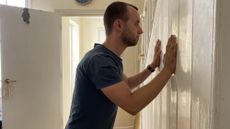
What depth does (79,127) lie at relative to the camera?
147 cm

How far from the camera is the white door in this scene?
3.86 meters

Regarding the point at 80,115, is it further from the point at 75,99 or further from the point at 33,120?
the point at 33,120

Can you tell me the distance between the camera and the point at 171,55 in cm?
117

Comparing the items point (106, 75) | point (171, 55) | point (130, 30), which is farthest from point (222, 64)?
point (130, 30)

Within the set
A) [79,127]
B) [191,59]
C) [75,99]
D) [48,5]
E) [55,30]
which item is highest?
[48,5]

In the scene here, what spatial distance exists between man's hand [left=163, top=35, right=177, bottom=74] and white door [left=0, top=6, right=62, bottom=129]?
3.15 meters

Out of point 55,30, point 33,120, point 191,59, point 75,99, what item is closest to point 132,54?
point 55,30

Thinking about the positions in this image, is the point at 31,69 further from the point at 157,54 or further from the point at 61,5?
the point at 157,54

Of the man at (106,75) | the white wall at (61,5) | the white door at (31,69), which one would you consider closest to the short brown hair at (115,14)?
the man at (106,75)

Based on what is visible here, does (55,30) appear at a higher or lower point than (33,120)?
higher

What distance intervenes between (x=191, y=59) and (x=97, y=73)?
0.49m

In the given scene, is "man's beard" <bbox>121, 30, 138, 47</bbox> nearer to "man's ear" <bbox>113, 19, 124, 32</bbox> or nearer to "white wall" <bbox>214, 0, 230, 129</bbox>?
"man's ear" <bbox>113, 19, 124, 32</bbox>

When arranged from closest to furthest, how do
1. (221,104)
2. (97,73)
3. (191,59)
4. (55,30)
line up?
(221,104) < (191,59) < (97,73) < (55,30)

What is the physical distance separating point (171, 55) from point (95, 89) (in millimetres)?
428
